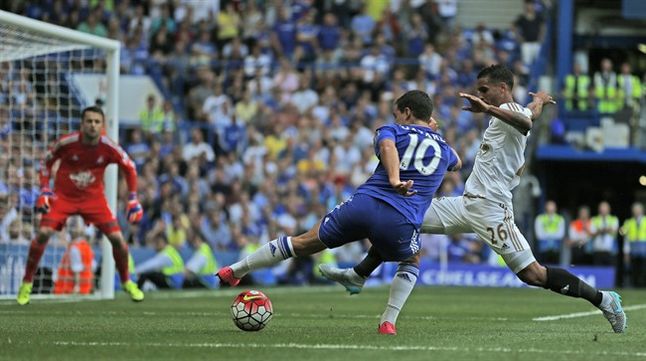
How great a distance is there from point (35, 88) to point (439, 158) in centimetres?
984

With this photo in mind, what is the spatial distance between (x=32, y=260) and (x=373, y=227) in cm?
611

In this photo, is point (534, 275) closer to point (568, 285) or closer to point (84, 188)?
point (568, 285)

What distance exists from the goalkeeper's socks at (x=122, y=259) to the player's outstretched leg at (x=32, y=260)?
0.72m

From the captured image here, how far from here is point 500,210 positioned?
9977 mm

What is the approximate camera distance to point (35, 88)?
18.0m

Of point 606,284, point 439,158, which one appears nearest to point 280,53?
point 606,284

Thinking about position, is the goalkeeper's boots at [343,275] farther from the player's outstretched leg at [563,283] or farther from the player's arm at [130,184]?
the player's arm at [130,184]

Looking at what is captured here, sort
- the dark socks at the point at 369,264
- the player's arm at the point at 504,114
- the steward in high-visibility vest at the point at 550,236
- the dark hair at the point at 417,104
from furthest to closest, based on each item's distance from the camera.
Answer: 1. the steward in high-visibility vest at the point at 550,236
2. the dark socks at the point at 369,264
3. the dark hair at the point at 417,104
4. the player's arm at the point at 504,114

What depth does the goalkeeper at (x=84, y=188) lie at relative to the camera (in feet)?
45.8

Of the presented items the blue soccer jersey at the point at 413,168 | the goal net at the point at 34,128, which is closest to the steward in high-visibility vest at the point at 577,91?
the goal net at the point at 34,128

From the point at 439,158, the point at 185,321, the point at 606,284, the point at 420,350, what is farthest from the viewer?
the point at 606,284

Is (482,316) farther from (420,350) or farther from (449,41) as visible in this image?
(449,41)

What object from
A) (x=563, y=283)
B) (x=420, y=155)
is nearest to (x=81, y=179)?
(x=420, y=155)

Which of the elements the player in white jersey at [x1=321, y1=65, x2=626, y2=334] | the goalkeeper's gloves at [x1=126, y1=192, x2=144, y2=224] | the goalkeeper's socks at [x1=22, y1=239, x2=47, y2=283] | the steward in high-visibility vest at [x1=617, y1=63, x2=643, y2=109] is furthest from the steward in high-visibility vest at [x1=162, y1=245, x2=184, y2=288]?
the player in white jersey at [x1=321, y1=65, x2=626, y2=334]
